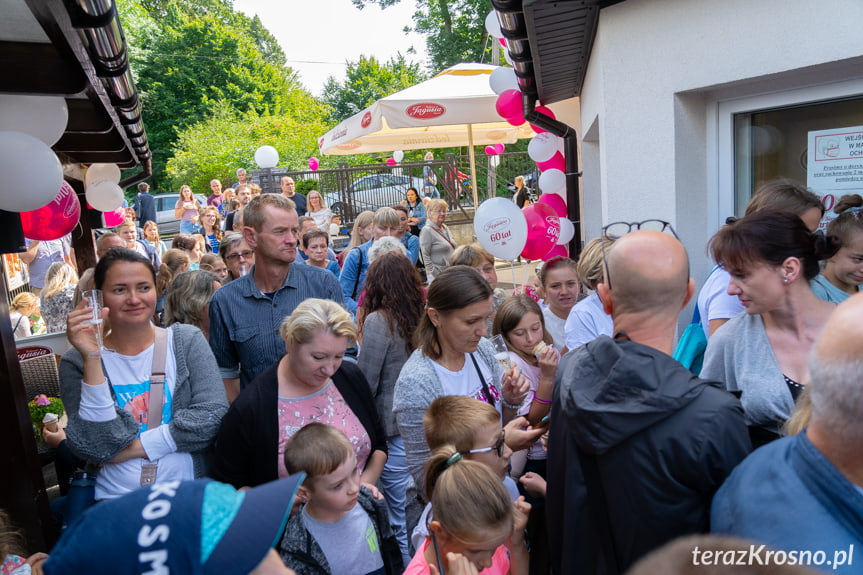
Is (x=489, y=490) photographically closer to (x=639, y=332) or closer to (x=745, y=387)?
(x=639, y=332)

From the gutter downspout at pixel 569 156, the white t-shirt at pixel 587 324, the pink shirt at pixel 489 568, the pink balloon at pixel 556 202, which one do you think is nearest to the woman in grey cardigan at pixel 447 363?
the pink shirt at pixel 489 568

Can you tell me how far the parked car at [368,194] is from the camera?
1652 cm

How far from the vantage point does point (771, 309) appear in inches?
80.4

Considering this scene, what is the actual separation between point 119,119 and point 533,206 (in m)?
3.62

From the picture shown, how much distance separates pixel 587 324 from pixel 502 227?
2.04 meters

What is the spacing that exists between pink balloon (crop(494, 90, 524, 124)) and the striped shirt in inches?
148

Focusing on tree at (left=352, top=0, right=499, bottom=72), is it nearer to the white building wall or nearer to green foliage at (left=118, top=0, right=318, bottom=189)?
green foliage at (left=118, top=0, right=318, bottom=189)

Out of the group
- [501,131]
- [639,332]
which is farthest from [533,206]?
[501,131]

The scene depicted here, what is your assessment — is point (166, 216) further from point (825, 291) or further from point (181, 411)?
point (825, 291)

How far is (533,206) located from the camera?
559 centimetres

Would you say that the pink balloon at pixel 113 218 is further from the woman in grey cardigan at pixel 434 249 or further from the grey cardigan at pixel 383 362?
the grey cardigan at pixel 383 362

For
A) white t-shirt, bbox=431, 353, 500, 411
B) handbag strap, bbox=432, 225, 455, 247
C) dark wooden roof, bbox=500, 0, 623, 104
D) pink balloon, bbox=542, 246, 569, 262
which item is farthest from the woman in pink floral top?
handbag strap, bbox=432, 225, 455, 247

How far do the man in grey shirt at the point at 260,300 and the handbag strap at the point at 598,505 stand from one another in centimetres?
209

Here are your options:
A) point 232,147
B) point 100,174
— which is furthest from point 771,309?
point 232,147
